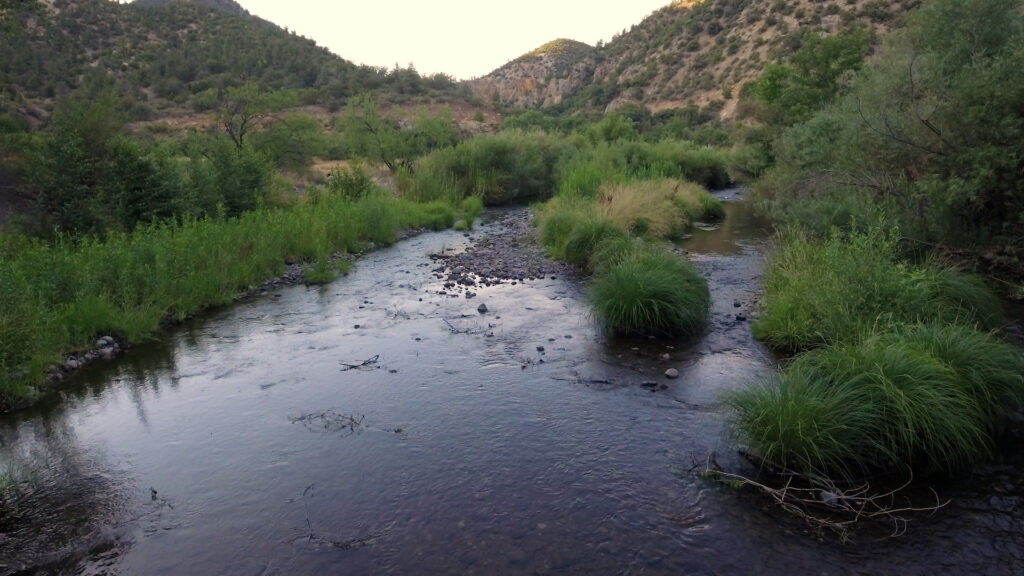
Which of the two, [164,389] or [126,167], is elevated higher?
[126,167]

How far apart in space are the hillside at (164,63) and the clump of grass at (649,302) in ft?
121

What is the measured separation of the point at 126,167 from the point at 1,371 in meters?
9.35

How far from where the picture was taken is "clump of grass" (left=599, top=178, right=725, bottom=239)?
19.0m

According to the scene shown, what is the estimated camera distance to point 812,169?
17.2 meters

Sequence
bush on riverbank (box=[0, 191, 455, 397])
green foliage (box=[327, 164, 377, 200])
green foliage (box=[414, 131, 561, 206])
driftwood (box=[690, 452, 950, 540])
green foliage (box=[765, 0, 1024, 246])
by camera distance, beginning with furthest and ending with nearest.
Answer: green foliage (box=[414, 131, 561, 206]) < green foliage (box=[327, 164, 377, 200]) < green foliage (box=[765, 0, 1024, 246]) < bush on riverbank (box=[0, 191, 455, 397]) < driftwood (box=[690, 452, 950, 540])

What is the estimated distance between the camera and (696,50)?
3076 inches

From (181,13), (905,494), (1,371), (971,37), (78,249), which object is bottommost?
(905,494)

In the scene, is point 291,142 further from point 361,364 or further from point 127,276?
point 361,364

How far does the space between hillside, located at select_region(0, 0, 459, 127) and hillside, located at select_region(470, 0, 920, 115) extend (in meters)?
26.3

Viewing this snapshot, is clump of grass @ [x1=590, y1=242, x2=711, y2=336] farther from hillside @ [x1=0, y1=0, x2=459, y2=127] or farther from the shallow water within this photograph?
hillside @ [x1=0, y1=0, x2=459, y2=127]

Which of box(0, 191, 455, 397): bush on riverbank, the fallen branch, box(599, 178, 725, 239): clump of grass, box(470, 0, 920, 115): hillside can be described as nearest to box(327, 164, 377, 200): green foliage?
box(0, 191, 455, 397): bush on riverbank

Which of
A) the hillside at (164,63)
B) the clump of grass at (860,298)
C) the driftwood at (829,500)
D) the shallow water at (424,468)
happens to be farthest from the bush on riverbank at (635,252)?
the hillside at (164,63)

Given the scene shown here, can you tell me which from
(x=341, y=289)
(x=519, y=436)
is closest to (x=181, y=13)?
(x=341, y=289)

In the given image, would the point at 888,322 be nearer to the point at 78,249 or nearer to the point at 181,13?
the point at 78,249
